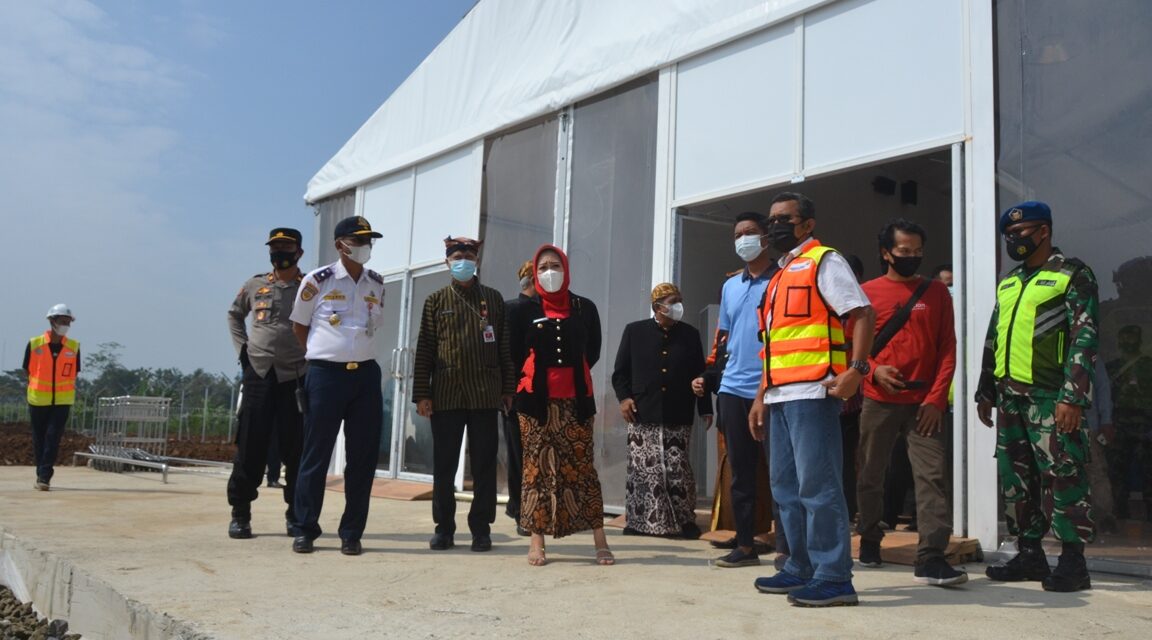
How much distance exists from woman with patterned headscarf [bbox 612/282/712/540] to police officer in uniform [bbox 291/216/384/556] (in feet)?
5.47

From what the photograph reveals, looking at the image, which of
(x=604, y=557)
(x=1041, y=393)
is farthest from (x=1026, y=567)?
(x=604, y=557)

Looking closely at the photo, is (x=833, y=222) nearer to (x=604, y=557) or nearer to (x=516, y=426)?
(x=516, y=426)

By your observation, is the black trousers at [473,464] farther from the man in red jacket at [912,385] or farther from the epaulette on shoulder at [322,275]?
the man in red jacket at [912,385]

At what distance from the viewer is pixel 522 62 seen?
8523 millimetres

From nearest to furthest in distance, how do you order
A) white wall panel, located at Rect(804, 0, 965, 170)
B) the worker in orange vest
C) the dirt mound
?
white wall panel, located at Rect(804, 0, 965, 170) → the worker in orange vest → the dirt mound

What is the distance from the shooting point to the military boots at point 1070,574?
3.93 m

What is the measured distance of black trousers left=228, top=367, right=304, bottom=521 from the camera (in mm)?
5285

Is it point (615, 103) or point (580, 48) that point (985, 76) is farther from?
point (580, 48)

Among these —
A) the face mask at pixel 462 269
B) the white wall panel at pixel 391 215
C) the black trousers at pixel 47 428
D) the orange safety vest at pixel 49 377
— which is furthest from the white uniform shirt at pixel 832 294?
the black trousers at pixel 47 428

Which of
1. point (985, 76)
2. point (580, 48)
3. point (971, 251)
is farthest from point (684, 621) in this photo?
point (580, 48)

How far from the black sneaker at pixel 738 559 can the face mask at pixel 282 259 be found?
2933 mm

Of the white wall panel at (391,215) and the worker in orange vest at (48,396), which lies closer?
the worker in orange vest at (48,396)

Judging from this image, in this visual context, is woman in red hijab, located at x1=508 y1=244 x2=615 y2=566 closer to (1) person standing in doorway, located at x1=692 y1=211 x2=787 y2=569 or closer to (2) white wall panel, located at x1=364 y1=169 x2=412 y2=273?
(1) person standing in doorway, located at x1=692 y1=211 x2=787 y2=569

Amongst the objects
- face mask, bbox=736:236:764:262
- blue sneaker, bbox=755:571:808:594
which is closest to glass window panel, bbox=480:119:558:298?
face mask, bbox=736:236:764:262
